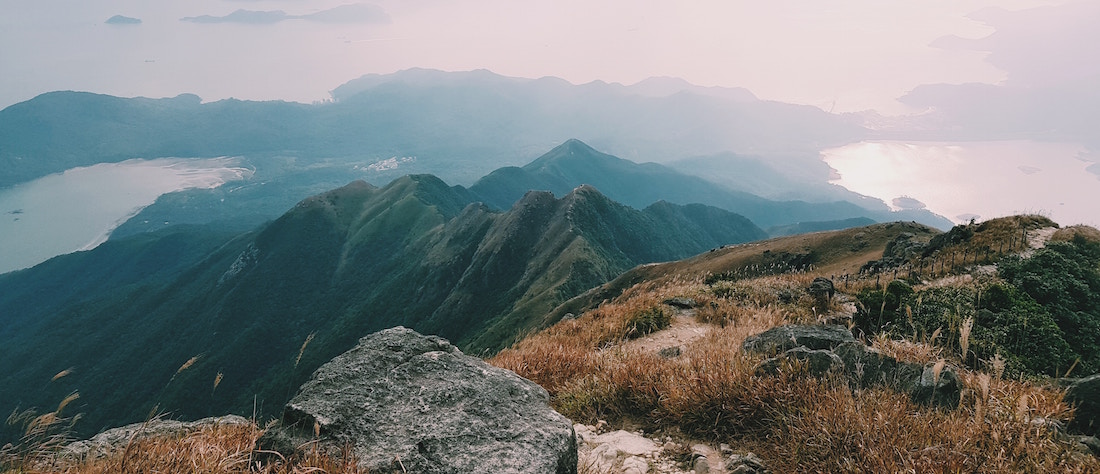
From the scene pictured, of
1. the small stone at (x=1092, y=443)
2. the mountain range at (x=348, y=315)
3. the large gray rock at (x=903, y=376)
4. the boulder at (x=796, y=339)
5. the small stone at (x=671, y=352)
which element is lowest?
the mountain range at (x=348, y=315)

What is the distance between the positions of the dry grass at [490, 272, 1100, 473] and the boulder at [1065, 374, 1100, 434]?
98 mm

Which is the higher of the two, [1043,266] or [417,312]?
[1043,266]

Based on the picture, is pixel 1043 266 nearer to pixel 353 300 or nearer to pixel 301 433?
pixel 301 433

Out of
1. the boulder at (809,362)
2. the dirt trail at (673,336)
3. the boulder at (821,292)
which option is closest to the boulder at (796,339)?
the boulder at (809,362)

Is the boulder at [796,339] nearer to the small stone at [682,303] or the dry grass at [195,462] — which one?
the dry grass at [195,462]

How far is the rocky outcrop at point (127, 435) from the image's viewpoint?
4707mm

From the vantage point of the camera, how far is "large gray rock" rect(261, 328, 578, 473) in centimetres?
398

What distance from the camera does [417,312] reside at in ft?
512

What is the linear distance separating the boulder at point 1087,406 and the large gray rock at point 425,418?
4.94 m

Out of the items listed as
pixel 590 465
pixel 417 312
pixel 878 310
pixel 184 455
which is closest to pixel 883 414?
pixel 590 465

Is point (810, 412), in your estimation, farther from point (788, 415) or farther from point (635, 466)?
point (635, 466)

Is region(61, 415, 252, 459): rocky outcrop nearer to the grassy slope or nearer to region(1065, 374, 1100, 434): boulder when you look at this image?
the grassy slope

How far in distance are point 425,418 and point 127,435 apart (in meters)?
4.74

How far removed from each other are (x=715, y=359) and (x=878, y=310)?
5.80 metres
